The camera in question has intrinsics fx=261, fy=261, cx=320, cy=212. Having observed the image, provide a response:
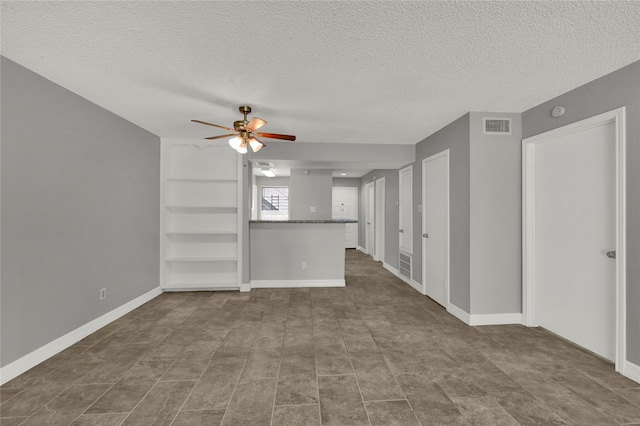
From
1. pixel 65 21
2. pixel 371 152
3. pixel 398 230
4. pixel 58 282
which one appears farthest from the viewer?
pixel 398 230

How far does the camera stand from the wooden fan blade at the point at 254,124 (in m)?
2.49

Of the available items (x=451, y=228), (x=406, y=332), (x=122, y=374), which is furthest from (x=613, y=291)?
(x=122, y=374)

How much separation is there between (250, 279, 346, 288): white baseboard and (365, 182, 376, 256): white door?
109 inches

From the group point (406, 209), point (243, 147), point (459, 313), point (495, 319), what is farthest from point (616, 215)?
point (243, 147)

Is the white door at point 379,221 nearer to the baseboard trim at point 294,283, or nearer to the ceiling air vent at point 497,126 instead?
the baseboard trim at point 294,283

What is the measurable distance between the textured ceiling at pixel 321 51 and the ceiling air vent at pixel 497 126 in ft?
0.49

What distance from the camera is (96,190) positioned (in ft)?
9.08

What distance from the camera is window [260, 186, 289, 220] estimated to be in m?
8.35

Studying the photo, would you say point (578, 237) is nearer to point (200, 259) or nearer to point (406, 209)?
point (406, 209)

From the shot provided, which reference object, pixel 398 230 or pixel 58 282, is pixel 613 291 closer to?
pixel 398 230

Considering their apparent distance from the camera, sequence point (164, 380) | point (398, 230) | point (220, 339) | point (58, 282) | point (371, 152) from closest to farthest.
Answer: point (164, 380), point (58, 282), point (220, 339), point (371, 152), point (398, 230)

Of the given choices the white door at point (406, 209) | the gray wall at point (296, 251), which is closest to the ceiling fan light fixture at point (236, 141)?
the gray wall at point (296, 251)

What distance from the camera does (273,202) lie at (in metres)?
8.41

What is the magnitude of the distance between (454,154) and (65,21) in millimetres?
3604
